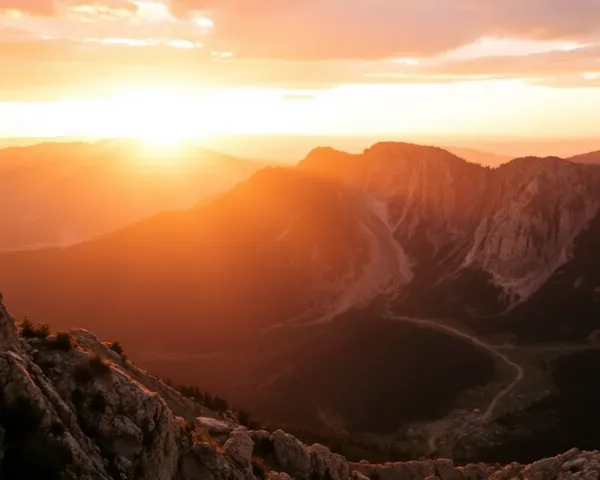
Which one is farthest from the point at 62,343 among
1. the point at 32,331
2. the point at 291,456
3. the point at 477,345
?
the point at 477,345

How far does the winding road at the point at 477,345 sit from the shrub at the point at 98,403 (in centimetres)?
8206

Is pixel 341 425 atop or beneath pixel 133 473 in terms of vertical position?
beneath

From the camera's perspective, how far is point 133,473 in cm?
2422

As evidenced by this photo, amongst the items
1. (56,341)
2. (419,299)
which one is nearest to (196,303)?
(419,299)

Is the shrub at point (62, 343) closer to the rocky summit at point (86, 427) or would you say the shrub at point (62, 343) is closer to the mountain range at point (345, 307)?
the rocky summit at point (86, 427)

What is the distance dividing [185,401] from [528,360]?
353 ft

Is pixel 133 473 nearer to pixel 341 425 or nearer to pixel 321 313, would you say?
pixel 341 425

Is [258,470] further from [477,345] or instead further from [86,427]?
[477,345]

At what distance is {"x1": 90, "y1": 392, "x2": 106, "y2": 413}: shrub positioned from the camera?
2494 cm

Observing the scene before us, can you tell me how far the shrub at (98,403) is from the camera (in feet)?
81.8

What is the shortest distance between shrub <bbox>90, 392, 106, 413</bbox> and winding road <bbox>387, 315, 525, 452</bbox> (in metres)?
82.1

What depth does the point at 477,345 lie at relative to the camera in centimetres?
14550

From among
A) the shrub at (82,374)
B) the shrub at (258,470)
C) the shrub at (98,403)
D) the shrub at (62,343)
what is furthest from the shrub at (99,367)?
the shrub at (258,470)

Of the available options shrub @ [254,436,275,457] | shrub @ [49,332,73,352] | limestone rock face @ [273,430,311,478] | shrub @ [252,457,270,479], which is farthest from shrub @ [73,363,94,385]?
limestone rock face @ [273,430,311,478]
